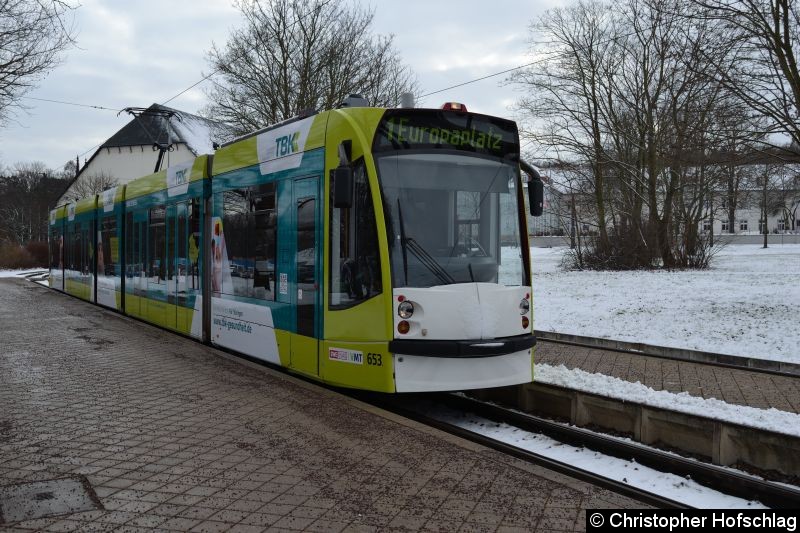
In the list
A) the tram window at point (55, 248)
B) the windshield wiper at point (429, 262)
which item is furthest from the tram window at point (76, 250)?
the windshield wiper at point (429, 262)

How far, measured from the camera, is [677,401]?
660 centimetres

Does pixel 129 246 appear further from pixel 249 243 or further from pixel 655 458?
pixel 655 458

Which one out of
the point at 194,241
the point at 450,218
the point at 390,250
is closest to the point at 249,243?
the point at 194,241

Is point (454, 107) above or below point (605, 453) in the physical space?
above

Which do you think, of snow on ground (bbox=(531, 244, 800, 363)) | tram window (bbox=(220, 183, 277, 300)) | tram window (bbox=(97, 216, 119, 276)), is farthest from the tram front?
tram window (bbox=(97, 216, 119, 276))

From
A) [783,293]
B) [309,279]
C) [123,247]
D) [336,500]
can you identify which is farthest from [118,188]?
[783,293]

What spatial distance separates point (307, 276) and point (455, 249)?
1.89 metres

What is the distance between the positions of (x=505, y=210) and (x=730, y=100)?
8.41m

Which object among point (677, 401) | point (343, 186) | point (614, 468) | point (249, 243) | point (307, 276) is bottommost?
point (614, 468)

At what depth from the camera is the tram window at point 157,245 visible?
13.0 meters

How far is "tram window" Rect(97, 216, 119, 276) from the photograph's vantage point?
16.8 m

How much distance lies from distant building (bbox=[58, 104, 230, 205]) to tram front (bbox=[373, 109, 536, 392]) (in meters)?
60.6

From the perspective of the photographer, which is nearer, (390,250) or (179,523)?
(179,523)

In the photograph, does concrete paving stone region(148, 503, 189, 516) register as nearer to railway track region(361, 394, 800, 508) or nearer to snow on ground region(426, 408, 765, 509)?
railway track region(361, 394, 800, 508)
